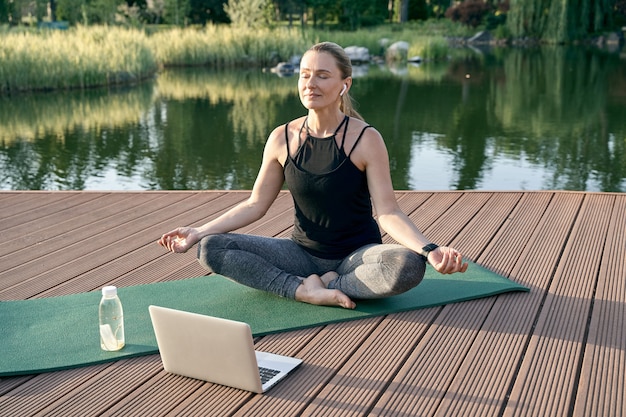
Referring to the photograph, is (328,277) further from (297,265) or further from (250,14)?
(250,14)

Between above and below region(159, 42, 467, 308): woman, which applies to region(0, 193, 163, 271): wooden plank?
below

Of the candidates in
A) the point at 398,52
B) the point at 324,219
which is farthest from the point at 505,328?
the point at 398,52

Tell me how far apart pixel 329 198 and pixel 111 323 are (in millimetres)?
831

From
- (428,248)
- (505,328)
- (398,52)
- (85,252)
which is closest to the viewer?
(428,248)

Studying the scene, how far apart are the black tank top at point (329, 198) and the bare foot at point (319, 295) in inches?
5.7

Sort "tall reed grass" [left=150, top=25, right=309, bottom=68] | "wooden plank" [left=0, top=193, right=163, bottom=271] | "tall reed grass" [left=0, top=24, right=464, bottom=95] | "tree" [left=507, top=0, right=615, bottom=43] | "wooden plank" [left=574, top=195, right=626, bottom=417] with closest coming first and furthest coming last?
"wooden plank" [left=574, top=195, right=626, bottom=417] → "wooden plank" [left=0, top=193, right=163, bottom=271] → "tall reed grass" [left=0, top=24, right=464, bottom=95] → "tall reed grass" [left=150, top=25, right=309, bottom=68] → "tree" [left=507, top=0, right=615, bottom=43]

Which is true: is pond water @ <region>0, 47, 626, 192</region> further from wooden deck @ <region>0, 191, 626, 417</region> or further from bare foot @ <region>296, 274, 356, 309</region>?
bare foot @ <region>296, 274, 356, 309</region>

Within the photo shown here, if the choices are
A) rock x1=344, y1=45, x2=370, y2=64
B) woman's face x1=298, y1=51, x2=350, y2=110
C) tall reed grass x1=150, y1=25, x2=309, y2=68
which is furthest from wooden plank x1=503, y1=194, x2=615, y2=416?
rock x1=344, y1=45, x2=370, y2=64

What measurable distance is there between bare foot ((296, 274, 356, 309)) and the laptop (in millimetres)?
431

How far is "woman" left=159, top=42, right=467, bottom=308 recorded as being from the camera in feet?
8.57

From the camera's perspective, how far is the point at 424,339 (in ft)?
7.97

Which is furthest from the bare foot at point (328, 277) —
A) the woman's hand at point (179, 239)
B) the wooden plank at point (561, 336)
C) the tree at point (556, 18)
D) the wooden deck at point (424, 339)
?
the tree at point (556, 18)

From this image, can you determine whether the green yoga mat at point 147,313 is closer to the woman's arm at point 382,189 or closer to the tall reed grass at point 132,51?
the woman's arm at point 382,189

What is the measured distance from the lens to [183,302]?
276 cm
